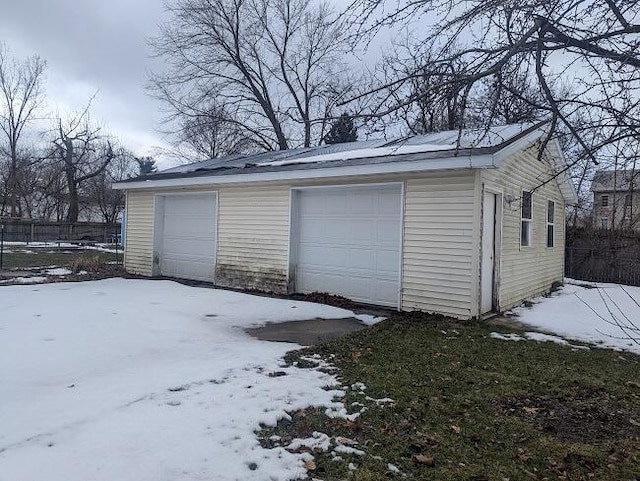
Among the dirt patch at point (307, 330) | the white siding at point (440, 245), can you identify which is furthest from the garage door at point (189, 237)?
the white siding at point (440, 245)

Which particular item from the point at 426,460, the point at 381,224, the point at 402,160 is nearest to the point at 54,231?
the point at 381,224

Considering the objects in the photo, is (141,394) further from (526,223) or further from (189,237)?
(526,223)

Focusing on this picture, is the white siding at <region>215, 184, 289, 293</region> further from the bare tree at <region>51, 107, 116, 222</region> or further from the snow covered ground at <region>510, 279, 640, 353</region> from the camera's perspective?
the bare tree at <region>51, 107, 116, 222</region>

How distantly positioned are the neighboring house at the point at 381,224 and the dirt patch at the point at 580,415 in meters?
3.01

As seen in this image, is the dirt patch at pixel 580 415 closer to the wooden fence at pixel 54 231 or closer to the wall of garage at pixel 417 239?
the wall of garage at pixel 417 239

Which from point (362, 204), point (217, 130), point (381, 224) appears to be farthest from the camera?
point (217, 130)

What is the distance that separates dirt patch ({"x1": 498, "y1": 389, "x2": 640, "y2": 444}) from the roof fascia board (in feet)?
11.7

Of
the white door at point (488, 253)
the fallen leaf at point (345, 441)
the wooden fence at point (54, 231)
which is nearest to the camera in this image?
the fallen leaf at point (345, 441)

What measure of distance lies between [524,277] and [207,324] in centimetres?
657

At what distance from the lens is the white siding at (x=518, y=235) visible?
7973 millimetres

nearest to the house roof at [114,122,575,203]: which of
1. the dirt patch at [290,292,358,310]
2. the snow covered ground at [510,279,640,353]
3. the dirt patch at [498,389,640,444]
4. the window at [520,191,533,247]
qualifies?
the window at [520,191,533,247]

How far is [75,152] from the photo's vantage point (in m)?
33.8

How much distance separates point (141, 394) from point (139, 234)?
9.54 metres

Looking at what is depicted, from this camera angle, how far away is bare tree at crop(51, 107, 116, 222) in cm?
3275
